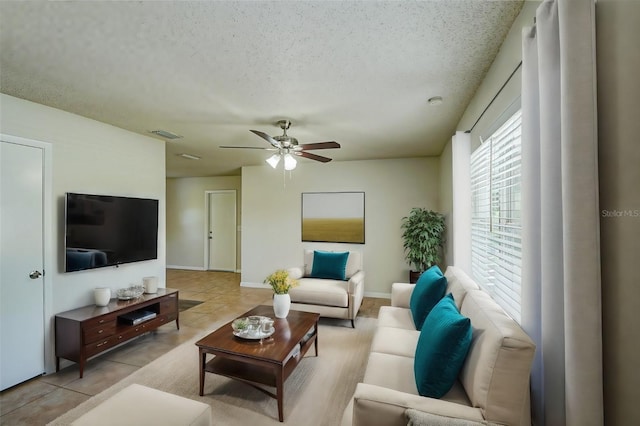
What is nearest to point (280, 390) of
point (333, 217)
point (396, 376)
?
point (396, 376)

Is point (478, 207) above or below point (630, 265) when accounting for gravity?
above

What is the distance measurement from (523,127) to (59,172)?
382cm

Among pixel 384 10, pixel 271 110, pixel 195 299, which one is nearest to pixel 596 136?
pixel 384 10

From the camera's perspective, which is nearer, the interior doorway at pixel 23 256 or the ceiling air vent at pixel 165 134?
the interior doorway at pixel 23 256

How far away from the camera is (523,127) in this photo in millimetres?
1349

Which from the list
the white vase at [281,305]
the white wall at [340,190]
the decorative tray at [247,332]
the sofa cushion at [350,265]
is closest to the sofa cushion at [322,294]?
the sofa cushion at [350,265]

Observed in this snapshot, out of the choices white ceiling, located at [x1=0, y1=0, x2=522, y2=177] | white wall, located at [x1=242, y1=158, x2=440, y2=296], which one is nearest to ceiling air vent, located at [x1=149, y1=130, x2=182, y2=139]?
white ceiling, located at [x1=0, y1=0, x2=522, y2=177]

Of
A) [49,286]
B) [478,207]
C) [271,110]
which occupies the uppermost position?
[271,110]

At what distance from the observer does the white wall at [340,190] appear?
505 centimetres

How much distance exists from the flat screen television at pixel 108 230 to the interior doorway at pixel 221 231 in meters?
3.57

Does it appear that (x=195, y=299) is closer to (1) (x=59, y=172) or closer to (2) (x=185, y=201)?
(1) (x=59, y=172)

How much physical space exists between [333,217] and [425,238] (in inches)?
70.9

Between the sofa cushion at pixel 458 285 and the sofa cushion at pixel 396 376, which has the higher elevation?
→ the sofa cushion at pixel 458 285

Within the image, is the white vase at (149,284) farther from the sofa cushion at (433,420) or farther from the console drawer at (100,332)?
the sofa cushion at (433,420)
